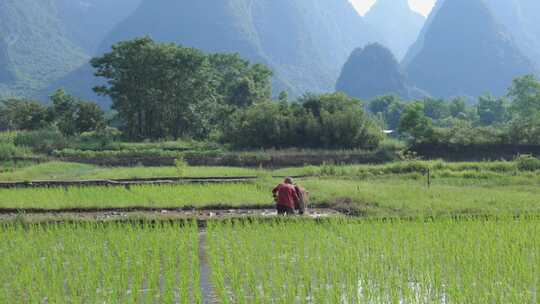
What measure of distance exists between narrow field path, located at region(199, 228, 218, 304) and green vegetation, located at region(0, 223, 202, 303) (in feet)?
0.34

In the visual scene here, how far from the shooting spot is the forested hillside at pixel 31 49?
4080 inches

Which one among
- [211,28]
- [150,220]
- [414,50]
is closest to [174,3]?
[211,28]

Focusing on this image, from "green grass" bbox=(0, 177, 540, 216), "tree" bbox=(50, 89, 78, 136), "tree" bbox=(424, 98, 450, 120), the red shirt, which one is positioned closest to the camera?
the red shirt

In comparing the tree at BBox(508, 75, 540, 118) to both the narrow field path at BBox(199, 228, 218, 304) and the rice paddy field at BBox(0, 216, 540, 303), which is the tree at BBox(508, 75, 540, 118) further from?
the narrow field path at BBox(199, 228, 218, 304)

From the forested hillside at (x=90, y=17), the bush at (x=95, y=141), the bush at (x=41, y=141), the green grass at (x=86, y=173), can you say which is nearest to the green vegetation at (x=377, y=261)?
the green grass at (x=86, y=173)

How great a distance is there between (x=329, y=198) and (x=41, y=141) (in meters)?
21.5

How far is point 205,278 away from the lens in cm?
761

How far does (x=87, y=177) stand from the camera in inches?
827

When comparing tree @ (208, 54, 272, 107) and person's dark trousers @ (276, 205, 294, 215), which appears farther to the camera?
tree @ (208, 54, 272, 107)

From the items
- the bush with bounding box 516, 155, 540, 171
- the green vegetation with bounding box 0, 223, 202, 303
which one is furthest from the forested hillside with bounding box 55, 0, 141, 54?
the green vegetation with bounding box 0, 223, 202, 303

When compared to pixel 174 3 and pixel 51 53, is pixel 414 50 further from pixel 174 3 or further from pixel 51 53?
pixel 51 53

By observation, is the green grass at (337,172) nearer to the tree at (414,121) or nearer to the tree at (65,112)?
the tree at (414,121)

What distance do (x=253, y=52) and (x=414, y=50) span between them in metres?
61.3

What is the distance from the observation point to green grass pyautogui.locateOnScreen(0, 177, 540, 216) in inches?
504
